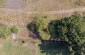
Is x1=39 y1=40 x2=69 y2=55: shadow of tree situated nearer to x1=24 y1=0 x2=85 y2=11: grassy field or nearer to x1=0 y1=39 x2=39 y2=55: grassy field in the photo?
x1=0 y1=39 x2=39 y2=55: grassy field

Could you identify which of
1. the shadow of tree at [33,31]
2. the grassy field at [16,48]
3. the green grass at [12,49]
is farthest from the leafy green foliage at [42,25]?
the green grass at [12,49]

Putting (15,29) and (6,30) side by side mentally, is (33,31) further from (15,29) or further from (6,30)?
(6,30)

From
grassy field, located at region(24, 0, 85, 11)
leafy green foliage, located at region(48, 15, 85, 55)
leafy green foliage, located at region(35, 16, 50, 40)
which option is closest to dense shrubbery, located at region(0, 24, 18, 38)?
leafy green foliage, located at region(35, 16, 50, 40)

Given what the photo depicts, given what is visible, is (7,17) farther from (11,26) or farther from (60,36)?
(60,36)

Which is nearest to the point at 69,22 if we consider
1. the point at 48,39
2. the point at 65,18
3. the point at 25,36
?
the point at 65,18

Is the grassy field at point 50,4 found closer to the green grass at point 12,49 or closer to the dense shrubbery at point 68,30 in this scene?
the dense shrubbery at point 68,30

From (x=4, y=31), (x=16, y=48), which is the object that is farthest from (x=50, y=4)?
(x=16, y=48)
